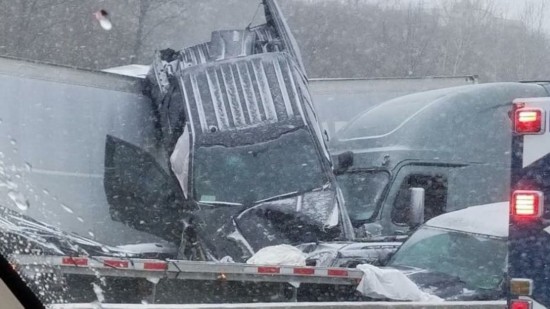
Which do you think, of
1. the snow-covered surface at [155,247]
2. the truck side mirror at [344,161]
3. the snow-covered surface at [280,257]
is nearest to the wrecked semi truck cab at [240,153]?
the snow-covered surface at [155,247]

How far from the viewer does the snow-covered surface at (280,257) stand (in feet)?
24.8

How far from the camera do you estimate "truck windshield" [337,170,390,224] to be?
10.3m

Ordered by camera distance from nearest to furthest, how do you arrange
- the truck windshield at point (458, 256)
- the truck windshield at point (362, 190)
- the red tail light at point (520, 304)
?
the red tail light at point (520, 304) < the truck windshield at point (458, 256) < the truck windshield at point (362, 190)

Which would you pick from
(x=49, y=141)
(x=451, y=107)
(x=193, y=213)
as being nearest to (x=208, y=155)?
(x=193, y=213)

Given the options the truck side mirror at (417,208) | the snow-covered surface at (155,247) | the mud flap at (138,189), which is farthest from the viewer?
the mud flap at (138,189)

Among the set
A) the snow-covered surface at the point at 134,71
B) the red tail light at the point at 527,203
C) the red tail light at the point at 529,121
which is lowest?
the red tail light at the point at 527,203

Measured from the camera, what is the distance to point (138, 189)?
11.4 m

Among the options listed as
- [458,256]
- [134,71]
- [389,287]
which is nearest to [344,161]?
[458,256]

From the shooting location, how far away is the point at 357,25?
914 inches

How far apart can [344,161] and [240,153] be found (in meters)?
1.32

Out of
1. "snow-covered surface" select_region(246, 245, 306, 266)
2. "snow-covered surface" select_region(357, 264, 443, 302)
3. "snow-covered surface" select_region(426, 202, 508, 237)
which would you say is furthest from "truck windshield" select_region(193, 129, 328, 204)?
"snow-covered surface" select_region(357, 264, 443, 302)

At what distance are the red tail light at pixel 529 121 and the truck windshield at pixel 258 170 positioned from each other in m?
5.13

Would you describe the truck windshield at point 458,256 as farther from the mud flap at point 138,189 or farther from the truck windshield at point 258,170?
the mud flap at point 138,189

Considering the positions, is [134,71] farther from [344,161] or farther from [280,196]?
[280,196]
